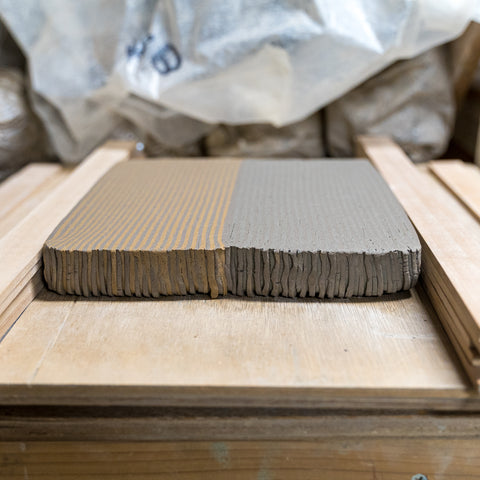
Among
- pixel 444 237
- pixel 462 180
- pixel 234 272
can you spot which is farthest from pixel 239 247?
pixel 462 180

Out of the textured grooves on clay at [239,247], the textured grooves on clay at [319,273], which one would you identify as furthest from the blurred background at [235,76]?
the textured grooves on clay at [319,273]

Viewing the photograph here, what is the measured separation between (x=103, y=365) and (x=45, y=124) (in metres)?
0.75

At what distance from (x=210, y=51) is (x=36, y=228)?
485mm

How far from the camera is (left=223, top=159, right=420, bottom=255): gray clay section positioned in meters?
0.65

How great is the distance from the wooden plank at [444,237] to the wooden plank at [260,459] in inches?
4.5

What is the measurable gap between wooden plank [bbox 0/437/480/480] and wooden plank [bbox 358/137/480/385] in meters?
0.11

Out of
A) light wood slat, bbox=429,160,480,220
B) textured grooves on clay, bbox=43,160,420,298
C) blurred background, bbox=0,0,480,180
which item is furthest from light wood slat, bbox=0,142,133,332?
light wood slat, bbox=429,160,480,220

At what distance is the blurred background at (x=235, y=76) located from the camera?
3.22ft

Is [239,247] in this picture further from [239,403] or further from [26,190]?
[26,190]

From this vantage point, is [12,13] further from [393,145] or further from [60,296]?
[393,145]

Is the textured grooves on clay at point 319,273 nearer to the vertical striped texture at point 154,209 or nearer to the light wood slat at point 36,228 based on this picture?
the vertical striped texture at point 154,209

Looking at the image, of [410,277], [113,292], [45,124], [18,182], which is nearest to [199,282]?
[113,292]

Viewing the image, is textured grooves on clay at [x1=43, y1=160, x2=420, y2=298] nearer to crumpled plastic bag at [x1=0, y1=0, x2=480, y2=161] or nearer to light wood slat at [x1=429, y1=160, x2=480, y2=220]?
light wood slat at [x1=429, y1=160, x2=480, y2=220]

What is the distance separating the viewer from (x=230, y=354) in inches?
22.6
